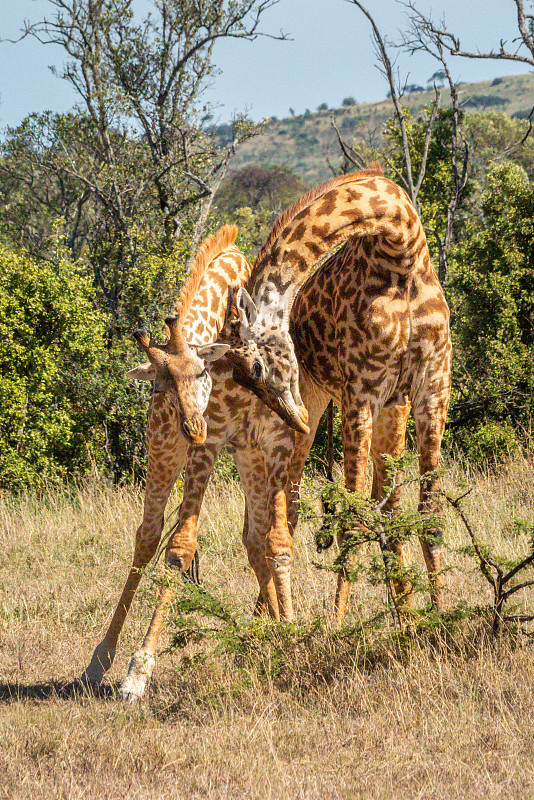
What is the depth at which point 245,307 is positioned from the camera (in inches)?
169

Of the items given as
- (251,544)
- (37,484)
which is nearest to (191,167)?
(37,484)

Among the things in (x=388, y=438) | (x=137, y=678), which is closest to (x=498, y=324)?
(x=388, y=438)

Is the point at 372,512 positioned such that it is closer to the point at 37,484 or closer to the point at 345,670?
the point at 345,670

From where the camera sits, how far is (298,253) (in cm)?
432

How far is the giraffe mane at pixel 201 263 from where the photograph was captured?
5.09 metres

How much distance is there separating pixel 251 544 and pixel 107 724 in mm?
1724

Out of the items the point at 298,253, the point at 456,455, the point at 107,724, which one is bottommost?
the point at 456,455

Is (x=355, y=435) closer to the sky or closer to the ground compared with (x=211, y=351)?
closer to the ground

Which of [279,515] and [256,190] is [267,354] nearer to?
[279,515]

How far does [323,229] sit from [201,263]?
4.41ft

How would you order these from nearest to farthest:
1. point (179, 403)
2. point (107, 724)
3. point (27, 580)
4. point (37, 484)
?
1. point (107, 724)
2. point (179, 403)
3. point (27, 580)
4. point (37, 484)

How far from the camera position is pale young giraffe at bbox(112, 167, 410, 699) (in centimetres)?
438

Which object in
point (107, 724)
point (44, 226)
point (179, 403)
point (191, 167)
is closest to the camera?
point (107, 724)

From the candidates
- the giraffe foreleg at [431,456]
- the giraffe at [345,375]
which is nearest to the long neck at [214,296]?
the giraffe at [345,375]
